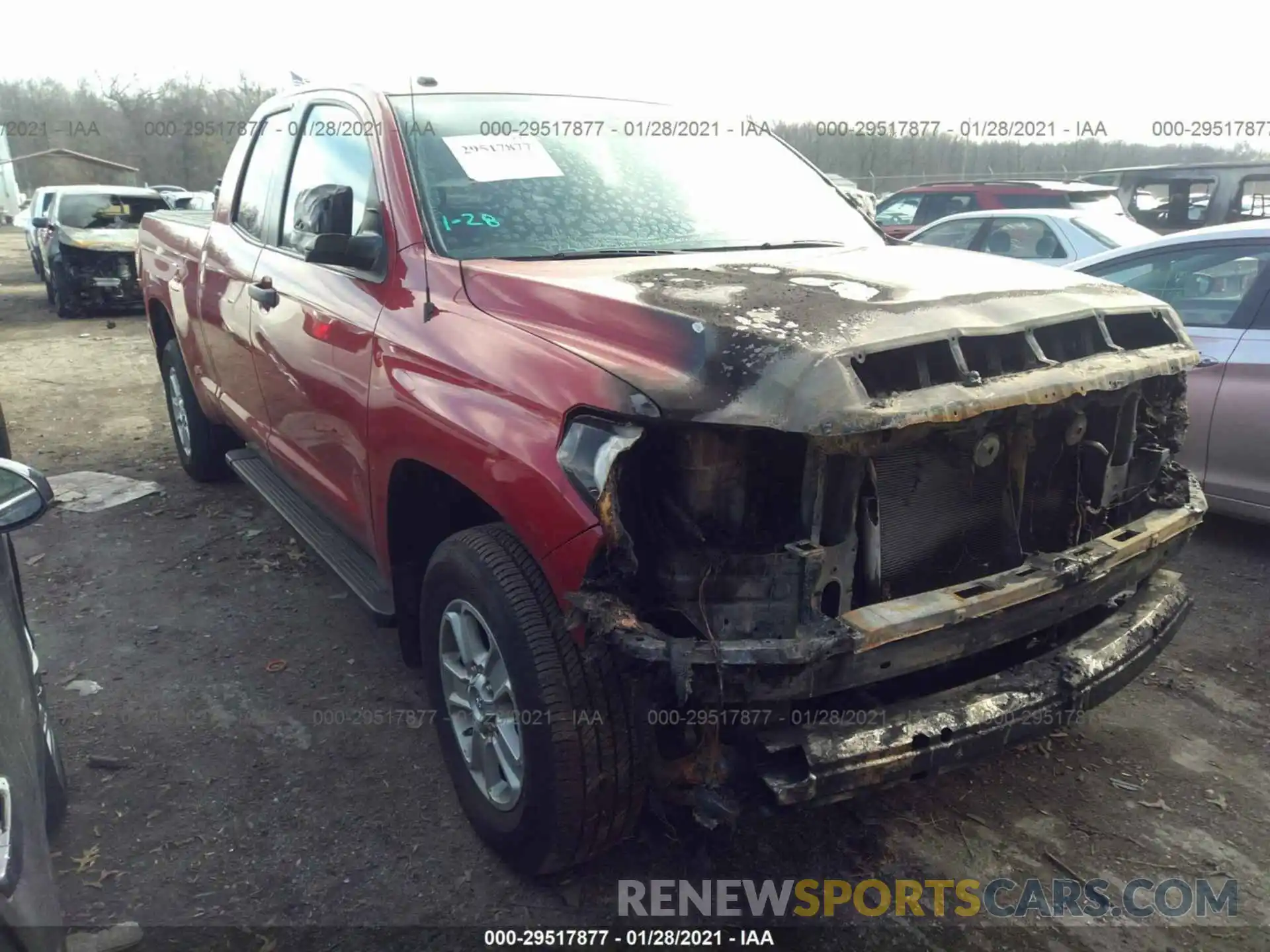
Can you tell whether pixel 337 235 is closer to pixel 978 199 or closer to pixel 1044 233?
pixel 1044 233

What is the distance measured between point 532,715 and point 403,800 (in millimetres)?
944

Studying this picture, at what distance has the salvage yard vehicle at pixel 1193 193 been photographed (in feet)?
32.8

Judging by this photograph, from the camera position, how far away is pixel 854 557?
7.16 ft

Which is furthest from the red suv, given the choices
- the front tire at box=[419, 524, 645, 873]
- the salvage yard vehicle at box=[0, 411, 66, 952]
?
the salvage yard vehicle at box=[0, 411, 66, 952]

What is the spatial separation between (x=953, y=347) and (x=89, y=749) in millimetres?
2964

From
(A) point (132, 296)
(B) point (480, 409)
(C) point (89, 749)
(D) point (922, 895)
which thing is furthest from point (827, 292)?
(A) point (132, 296)

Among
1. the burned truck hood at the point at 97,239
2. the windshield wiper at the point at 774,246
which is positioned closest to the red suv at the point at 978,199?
the windshield wiper at the point at 774,246

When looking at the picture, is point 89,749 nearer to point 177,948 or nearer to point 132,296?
point 177,948

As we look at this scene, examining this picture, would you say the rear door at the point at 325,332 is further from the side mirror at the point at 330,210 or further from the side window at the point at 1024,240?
the side window at the point at 1024,240

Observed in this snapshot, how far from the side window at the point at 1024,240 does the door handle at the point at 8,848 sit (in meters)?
7.98

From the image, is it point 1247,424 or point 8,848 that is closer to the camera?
point 8,848

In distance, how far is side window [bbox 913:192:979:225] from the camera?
40.3ft

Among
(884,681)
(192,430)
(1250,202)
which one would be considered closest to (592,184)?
(884,681)

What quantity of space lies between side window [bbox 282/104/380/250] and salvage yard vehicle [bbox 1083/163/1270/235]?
29.7 feet
